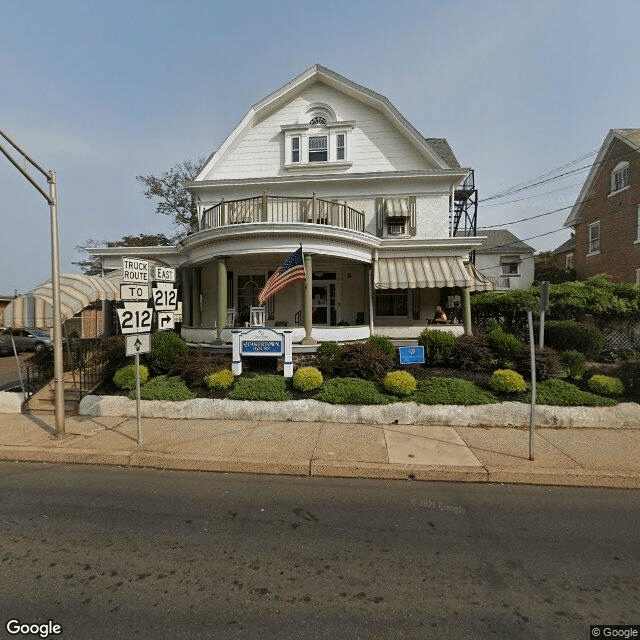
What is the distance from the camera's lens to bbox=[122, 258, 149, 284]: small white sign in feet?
18.7

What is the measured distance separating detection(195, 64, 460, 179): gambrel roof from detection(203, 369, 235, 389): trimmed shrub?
29.6 feet

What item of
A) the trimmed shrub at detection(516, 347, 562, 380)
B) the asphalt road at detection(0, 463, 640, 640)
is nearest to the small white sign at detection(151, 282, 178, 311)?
the asphalt road at detection(0, 463, 640, 640)

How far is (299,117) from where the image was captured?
45.6 ft

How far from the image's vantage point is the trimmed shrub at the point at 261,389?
7492 mm

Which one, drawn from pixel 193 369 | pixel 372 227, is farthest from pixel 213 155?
pixel 193 369

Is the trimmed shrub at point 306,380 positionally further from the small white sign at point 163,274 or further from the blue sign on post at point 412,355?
the small white sign at point 163,274

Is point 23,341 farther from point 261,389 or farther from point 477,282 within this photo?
point 477,282

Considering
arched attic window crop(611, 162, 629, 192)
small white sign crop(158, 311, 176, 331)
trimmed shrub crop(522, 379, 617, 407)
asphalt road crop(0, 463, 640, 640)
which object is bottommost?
asphalt road crop(0, 463, 640, 640)

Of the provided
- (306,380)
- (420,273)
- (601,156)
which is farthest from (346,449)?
(601,156)

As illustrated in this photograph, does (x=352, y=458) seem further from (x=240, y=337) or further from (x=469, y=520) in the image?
(x=240, y=337)

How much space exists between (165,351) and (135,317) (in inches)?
140

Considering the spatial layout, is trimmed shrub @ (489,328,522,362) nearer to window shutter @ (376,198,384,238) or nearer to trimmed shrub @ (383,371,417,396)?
trimmed shrub @ (383,371,417,396)

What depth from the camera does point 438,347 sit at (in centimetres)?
912

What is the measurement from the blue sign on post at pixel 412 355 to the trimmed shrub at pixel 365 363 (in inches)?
13.6
